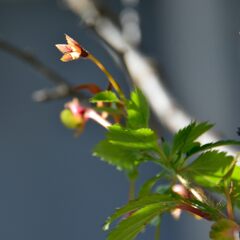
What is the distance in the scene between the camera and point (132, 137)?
43cm

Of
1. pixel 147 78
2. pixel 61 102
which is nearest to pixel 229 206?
pixel 147 78

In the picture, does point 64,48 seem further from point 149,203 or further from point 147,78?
point 147,78

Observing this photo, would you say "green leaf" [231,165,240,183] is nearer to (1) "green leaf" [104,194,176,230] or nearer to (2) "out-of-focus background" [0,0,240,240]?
(1) "green leaf" [104,194,176,230]

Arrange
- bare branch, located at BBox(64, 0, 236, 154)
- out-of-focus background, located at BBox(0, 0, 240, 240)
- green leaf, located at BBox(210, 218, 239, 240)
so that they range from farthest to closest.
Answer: out-of-focus background, located at BBox(0, 0, 240, 240), bare branch, located at BBox(64, 0, 236, 154), green leaf, located at BBox(210, 218, 239, 240)

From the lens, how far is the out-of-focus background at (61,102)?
10.5ft

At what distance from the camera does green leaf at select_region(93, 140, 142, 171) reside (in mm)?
471

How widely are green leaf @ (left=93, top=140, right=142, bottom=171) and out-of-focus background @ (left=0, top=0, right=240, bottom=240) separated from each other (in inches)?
105

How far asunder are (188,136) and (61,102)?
2.76 m

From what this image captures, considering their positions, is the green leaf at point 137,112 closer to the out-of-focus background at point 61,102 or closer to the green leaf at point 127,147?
the green leaf at point 127,147

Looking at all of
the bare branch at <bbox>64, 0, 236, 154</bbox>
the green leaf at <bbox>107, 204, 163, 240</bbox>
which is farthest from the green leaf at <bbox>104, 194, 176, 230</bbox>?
the bare branch at <bbox>64, 0, 236, 154</bbox>

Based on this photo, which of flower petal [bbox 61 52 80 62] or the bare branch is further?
the bare branch

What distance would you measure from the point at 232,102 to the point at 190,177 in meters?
2.77

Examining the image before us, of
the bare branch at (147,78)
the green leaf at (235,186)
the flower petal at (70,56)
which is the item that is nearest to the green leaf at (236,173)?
the green leaf at (235,186)

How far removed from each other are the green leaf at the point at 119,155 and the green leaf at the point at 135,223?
0.19 feet
